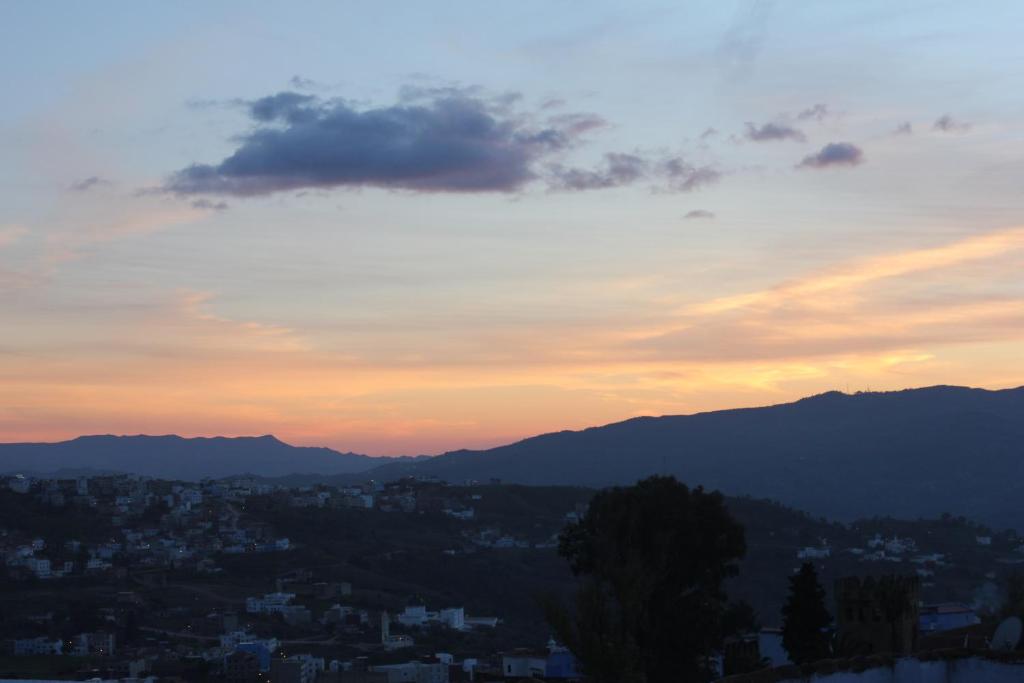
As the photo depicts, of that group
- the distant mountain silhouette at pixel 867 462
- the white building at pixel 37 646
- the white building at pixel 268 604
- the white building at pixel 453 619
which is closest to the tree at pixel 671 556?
the white building at pixel 37 646

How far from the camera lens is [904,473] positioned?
15512 cm

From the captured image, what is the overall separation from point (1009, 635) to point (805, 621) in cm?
698

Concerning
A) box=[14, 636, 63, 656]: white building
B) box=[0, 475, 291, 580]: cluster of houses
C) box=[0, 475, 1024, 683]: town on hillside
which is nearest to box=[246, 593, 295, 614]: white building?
box=[0, 475, 1024, 683]: town on hillside

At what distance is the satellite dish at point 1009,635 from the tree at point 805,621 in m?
6.54

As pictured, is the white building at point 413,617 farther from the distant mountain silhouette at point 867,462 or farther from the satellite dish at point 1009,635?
the distant mountain silhouette at point 867,462

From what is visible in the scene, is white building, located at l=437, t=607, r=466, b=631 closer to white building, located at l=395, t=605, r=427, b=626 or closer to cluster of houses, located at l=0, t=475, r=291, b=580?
white building, located at l=395, t=605, r=427, b=626

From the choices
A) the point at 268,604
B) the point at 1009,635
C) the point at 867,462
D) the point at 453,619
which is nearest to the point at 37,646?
the point at 268,604

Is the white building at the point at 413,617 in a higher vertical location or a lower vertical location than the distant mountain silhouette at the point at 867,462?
lower

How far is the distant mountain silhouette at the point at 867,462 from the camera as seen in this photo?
145 metres

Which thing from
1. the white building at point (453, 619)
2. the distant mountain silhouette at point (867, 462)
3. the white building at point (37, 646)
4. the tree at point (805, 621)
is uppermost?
the distant mountain silhouette at point (867, 462)

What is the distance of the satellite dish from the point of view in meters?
17.7

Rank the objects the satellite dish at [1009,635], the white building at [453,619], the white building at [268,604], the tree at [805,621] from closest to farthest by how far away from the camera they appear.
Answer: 1. the satellite dish at [1009,635]
2. the tree at [805,621]
3. the white building at [453,619]
4. the white building at [268,604]

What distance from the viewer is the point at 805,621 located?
80.9 feet

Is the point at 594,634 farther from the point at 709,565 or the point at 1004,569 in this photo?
the point at 1004,569
